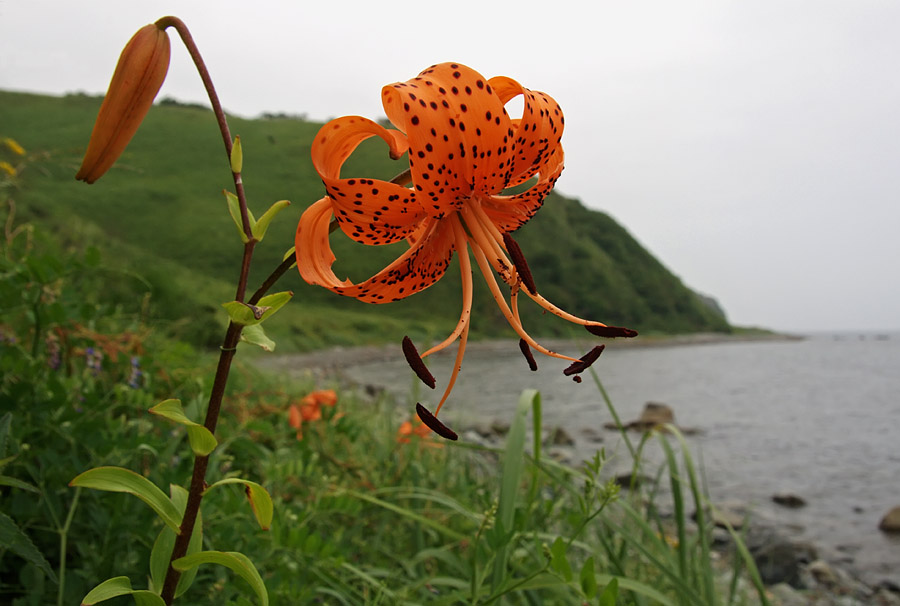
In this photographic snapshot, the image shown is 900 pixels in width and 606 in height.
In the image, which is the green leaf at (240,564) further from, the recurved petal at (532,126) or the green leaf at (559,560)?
the recurved petal at (532,126)

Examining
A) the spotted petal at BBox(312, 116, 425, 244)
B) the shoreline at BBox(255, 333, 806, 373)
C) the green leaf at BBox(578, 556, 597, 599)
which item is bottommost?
the shoreline at BBox(255, 333, 806, 373)

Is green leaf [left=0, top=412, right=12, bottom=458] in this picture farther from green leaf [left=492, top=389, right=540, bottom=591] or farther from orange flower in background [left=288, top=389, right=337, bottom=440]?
orange flower in background [left=288, top=389, right=337, bottom=440]

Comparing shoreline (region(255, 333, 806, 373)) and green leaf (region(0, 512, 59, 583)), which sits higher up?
green leaf (region(0, 512, 59, 583))

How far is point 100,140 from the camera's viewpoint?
2.12ft

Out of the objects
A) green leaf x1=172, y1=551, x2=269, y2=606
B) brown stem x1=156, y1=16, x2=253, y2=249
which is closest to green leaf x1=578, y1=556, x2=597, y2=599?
green leaf x1=172, y1=551, x2=269, y2=606

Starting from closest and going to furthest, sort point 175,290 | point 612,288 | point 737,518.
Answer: point 737,518
point 175,290
point 612,288

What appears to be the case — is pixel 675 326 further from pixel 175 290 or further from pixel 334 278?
pixel 334 278

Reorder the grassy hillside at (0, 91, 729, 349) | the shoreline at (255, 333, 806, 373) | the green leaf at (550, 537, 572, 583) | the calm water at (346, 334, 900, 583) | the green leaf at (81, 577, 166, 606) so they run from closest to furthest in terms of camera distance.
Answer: the green leaf at (81, 577, 166, 606), the green leaf at (550, 537, 572, 583), the calm water at (346, 334, 900, 583), the shoreline at (255, 333, 806, 373), the grassy hillside at (0, 91, 729, 349)

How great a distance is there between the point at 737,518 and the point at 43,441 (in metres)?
5.19

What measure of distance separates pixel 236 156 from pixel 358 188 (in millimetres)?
131

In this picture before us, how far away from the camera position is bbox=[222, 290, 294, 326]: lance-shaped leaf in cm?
58

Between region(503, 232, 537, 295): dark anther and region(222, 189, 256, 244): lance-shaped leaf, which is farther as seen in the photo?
region(503, 232, 537, 295): dark anther

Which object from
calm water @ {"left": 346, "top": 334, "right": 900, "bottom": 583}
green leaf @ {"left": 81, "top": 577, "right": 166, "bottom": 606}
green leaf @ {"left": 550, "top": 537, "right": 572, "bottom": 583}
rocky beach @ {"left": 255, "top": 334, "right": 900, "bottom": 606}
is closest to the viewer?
green leaf @ {"left": 81, "top": 577, "right": 166, "bottom": 606}

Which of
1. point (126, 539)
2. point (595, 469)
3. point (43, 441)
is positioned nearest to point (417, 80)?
point (595, 469)
